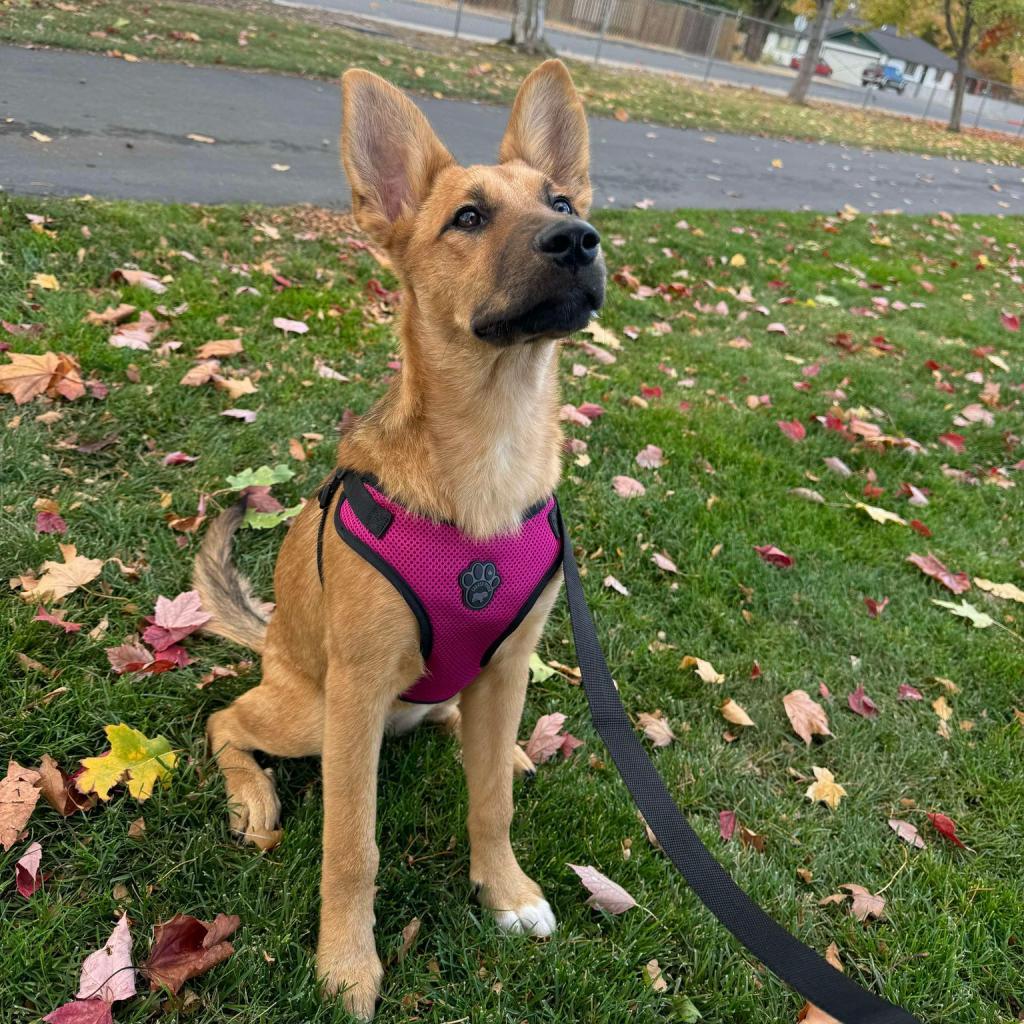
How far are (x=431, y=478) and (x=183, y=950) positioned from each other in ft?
4.83

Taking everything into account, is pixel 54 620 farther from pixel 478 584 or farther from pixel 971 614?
pixel 971 614

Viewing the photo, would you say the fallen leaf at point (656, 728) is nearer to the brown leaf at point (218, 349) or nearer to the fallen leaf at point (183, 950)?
the fallen leaf at point (183, 950)

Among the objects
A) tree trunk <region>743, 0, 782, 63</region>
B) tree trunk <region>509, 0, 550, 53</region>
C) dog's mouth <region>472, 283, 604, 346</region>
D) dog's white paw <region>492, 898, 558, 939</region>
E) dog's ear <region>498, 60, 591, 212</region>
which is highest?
tree trunk <region>743, 0, 782, 63</region>

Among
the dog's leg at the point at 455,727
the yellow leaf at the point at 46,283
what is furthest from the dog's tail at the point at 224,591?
the yellow leaf at the point at 46,283

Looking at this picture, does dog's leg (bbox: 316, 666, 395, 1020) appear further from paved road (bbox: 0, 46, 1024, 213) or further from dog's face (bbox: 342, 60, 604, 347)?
paved road (bbox: 0, 46, 1024, 213)

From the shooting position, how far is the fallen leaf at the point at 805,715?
341 cm

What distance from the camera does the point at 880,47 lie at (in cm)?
6888

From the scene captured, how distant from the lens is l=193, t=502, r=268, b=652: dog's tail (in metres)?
3.17

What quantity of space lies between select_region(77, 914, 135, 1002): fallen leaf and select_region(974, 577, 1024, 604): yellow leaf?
15.2 ft

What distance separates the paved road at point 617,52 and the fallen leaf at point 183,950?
24.2 m

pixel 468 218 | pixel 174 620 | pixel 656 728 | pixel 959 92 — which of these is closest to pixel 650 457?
pixel 656 728

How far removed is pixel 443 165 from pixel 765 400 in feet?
13.5

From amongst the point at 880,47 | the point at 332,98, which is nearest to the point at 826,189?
the point at 332,98

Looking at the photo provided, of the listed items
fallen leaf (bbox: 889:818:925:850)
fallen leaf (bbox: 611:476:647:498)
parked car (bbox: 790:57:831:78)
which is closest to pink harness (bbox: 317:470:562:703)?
fallen leaf (bbox: 889:818:925:850)
